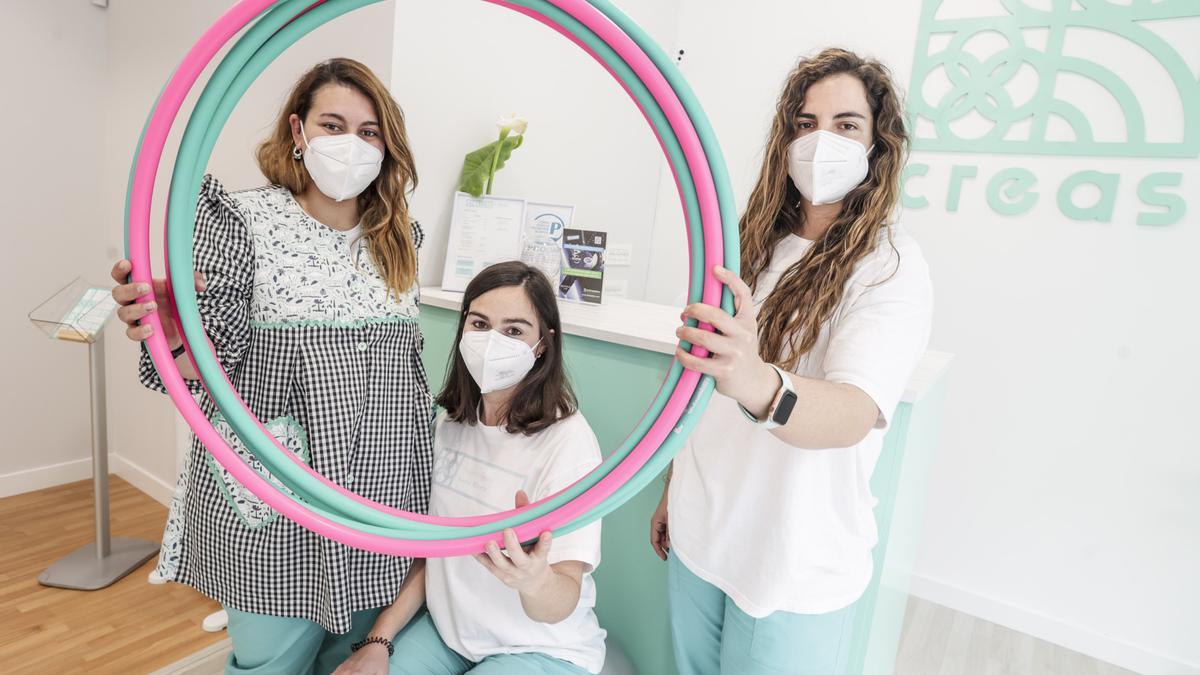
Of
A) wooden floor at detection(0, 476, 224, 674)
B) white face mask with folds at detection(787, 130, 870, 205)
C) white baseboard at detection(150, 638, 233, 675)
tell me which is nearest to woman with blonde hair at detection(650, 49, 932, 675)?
white face mask with folds at detection(787, 130, 870, 205)

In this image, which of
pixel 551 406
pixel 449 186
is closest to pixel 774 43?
pixel 449 186

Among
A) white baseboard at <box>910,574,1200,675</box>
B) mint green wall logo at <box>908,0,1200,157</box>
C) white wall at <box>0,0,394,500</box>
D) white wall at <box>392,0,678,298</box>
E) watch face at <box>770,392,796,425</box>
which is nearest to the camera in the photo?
watch face at <box>770,392,796,425</box>

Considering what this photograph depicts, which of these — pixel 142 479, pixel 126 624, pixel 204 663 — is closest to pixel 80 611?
pixel 126 624

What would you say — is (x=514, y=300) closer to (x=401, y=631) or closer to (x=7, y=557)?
(x=401, y=631)

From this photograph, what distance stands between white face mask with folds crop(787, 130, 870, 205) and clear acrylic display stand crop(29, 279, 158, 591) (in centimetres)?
256

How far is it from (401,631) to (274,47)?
1.12 metres

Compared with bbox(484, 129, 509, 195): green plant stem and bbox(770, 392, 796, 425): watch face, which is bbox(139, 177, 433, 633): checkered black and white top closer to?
bbox(770, 392, 796, 425): watch face

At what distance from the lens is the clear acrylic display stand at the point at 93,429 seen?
2.42m

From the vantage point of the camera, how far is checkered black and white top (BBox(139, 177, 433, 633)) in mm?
1129

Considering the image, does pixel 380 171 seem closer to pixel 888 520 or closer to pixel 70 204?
pixel 888 520

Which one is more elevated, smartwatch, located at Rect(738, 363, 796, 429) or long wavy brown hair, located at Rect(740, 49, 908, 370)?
long wavy brown hair, located at Rect(740, 49, 908, 370)

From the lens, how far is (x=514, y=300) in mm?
1322

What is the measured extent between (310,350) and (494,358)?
12.7 inches

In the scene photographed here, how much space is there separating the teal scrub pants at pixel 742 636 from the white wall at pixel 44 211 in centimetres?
323
